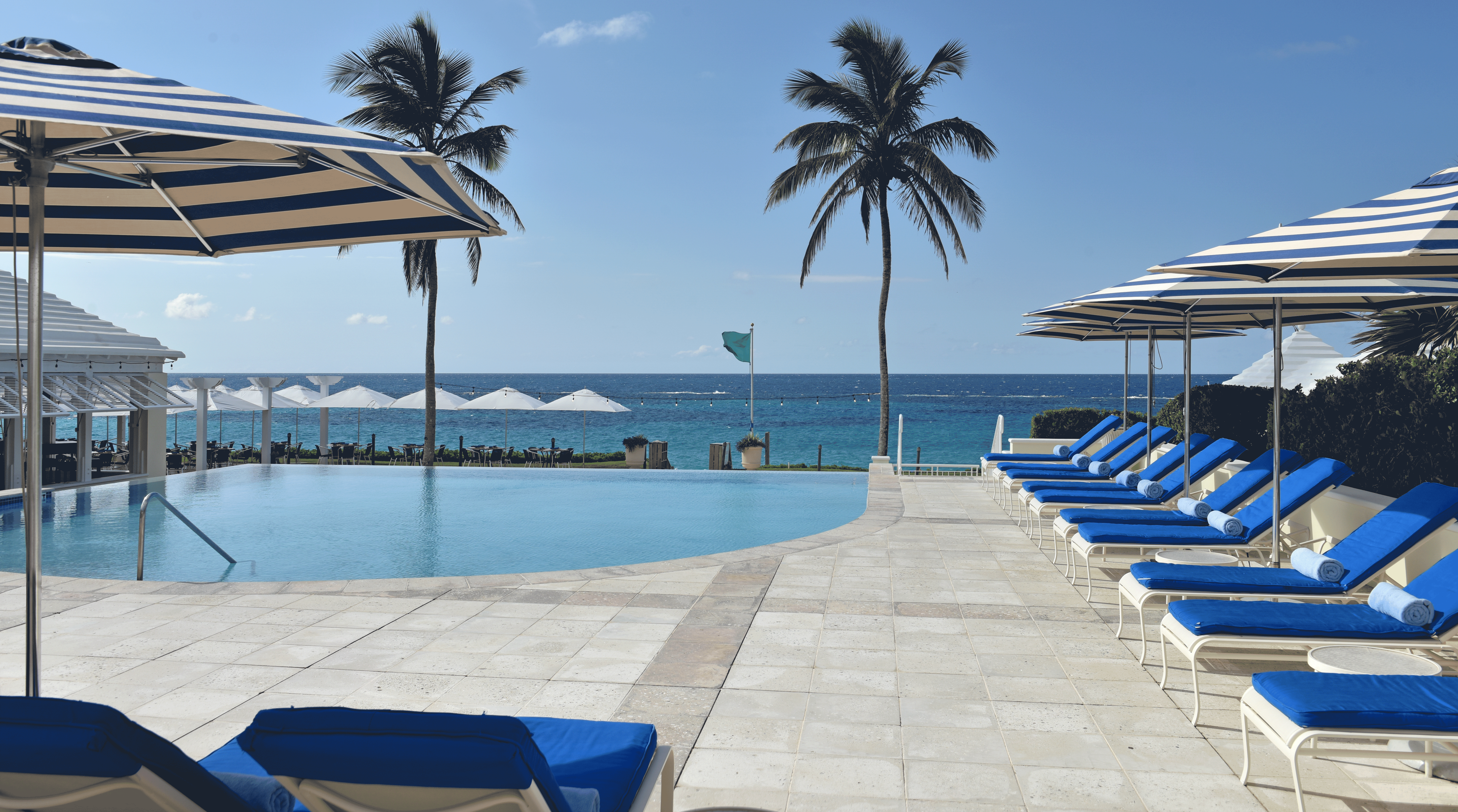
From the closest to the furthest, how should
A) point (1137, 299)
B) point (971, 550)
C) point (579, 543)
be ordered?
point (1137, 299) → point (971, 550) → point (579, 543)

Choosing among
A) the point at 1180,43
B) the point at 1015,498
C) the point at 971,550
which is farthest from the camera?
the point at 1180,43

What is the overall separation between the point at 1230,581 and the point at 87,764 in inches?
198

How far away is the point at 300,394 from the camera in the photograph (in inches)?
874

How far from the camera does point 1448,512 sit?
4.82 meters

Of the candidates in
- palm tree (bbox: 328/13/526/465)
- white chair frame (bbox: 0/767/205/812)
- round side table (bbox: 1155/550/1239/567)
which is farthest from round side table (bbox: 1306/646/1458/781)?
palm tree (bbox: 328/13/526/465)

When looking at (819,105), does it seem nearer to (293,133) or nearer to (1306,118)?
(1306,118)

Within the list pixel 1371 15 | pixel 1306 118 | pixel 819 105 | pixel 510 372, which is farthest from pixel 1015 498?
pixel 510 372

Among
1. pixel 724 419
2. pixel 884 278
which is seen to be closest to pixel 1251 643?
pixel 884 278

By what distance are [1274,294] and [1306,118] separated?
15942 mm

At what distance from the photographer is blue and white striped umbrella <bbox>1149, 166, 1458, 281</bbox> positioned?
3537 millimetres

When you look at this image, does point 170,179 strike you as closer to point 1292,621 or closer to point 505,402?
point 1292,621

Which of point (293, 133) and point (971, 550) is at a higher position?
point (293, 133)

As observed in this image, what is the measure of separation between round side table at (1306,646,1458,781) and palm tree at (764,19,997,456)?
12876mm

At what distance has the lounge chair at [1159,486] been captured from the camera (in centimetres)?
801
